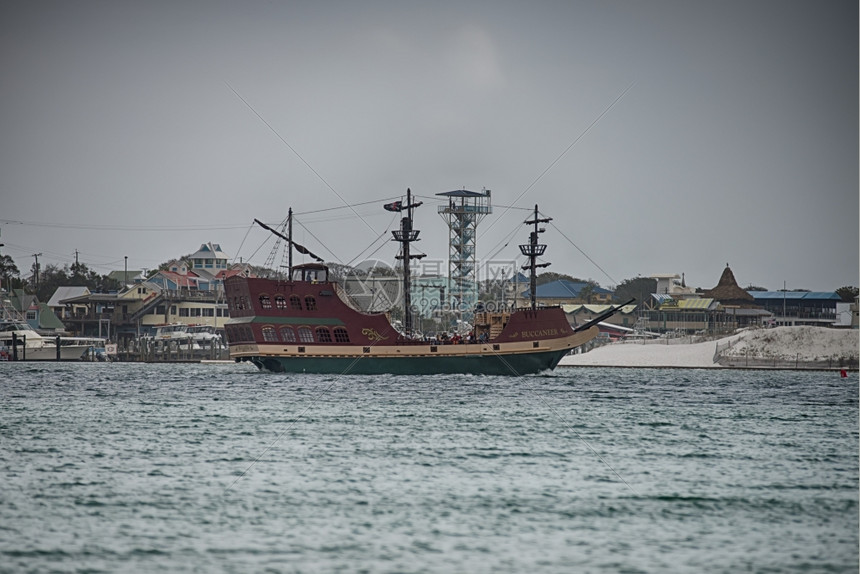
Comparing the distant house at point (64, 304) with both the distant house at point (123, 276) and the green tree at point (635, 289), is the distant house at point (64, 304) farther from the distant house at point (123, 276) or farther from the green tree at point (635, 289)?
the green tree at point (635, 289)

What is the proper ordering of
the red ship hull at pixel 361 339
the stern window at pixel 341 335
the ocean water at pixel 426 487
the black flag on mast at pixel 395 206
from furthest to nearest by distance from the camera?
1. the black flag on mast at pixel 395 206
2. the stern window at pixel 341 335
3. the red ship hull at pixel 361 339
4. the ocean water at pixel 426 487

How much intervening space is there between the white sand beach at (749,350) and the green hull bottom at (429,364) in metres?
29.2

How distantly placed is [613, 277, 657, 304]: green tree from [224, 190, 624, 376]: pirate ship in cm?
10236

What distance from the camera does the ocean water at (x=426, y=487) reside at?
55.7 ft

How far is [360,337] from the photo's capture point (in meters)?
63.4

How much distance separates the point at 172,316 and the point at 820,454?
9801cm

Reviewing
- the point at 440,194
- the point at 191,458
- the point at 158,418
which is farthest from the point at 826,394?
the point at 440,194

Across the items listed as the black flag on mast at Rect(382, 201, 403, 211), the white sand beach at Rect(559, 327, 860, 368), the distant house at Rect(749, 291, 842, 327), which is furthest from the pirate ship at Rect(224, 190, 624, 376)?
the distant house at Rect(749, 291, 842, 327)

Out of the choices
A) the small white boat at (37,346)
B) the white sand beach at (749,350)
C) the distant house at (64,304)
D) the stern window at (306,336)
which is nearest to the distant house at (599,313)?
the white sand beach at (749,350)

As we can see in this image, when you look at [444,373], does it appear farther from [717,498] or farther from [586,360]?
[717,498]

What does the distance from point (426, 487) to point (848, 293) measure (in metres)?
137

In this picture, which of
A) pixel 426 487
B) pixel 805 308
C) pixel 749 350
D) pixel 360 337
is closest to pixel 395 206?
pixel 360 337

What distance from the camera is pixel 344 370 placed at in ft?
211

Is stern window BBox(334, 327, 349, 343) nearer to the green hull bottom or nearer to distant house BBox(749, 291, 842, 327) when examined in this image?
the green hull bottom
